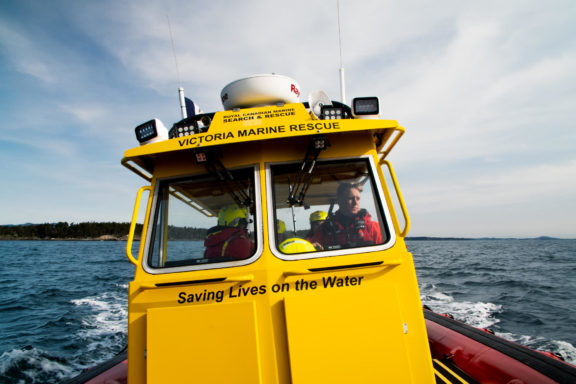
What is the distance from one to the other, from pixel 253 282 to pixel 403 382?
1145mm

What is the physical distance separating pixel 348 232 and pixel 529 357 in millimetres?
1989

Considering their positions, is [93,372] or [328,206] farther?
[93,372]

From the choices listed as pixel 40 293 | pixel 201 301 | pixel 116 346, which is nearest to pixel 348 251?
pixel 201 301

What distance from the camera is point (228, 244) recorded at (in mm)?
2648

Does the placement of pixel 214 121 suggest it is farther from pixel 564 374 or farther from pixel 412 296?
pixel 564 374

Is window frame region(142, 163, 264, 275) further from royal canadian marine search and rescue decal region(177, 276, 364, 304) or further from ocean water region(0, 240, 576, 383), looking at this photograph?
ocean water region(0, 240, 576, 383)

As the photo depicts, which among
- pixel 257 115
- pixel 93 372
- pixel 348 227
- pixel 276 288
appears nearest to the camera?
pixel 276 288

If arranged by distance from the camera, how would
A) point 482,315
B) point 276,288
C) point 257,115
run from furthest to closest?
1. point 482,315
2. point 257,115
3. point 276,288

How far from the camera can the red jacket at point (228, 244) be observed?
2525 mm

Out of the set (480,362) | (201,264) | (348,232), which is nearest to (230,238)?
(201,264)

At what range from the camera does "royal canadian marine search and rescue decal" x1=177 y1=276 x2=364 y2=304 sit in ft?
7.49

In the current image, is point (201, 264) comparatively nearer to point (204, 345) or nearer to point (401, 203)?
point (204, 345)

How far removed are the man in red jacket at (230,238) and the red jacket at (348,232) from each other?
0.57 m

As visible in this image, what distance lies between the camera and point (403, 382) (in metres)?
2.12
